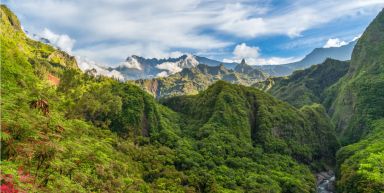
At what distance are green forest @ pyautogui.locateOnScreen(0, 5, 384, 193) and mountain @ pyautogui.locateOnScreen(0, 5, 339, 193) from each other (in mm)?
326

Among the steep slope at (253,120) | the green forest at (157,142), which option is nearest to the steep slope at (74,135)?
the green forest at (157,142)

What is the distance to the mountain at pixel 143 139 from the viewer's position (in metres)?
44.7

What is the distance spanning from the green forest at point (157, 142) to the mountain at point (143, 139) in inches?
12.8

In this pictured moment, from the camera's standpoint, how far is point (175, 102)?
199 meters

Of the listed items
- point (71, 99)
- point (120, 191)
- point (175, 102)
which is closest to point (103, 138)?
point (71, 99)

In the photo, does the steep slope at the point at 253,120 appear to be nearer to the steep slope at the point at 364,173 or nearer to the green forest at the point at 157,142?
the green forest at the point at 157,142

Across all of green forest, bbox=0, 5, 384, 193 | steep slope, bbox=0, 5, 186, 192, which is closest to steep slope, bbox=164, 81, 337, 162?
green forest, bbox=0, 5, 384, 193

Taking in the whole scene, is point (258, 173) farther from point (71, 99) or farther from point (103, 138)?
point (71, 99)

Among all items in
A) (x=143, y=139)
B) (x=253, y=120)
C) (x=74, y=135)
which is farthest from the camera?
(x=253, y=120)

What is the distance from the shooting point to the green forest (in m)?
45.8

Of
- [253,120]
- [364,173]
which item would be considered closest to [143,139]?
[253,120]

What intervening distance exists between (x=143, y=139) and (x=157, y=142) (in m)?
5.15

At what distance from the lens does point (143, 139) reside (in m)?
122

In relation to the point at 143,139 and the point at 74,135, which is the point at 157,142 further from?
the point at 74,135
